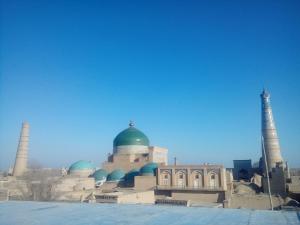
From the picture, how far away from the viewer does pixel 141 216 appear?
896cm

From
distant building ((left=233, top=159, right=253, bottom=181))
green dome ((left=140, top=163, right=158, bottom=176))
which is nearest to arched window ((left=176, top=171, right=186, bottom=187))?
green dome ((left=140, top=163, right=158, bottom=176))

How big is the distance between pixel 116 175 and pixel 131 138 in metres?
6.71

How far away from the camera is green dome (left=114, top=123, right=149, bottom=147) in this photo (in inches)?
1582

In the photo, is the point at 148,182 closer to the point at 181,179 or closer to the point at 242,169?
the point at 181,179

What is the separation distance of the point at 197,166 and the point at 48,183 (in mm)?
14873

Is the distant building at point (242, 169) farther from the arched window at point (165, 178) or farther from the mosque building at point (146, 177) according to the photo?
the arched window at point (165, 178)

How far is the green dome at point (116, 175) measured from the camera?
114 ft

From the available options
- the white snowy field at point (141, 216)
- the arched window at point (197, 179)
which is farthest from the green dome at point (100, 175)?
the white snowy field at point (141, 216)

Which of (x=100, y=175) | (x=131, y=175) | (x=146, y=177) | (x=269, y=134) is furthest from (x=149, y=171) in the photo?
(x=269, y=134)

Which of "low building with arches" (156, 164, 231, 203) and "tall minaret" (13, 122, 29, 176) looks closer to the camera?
"low building with arches" (156, 164, 231, 203)

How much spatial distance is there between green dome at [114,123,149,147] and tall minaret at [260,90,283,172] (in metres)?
15.7

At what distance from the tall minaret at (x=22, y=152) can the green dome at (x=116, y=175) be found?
415 inches

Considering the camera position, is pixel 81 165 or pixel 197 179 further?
pixel 81 165

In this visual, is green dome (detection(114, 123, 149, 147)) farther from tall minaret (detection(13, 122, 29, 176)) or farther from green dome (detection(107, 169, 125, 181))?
tall minaret (detection(13, 122, 29, 176))
